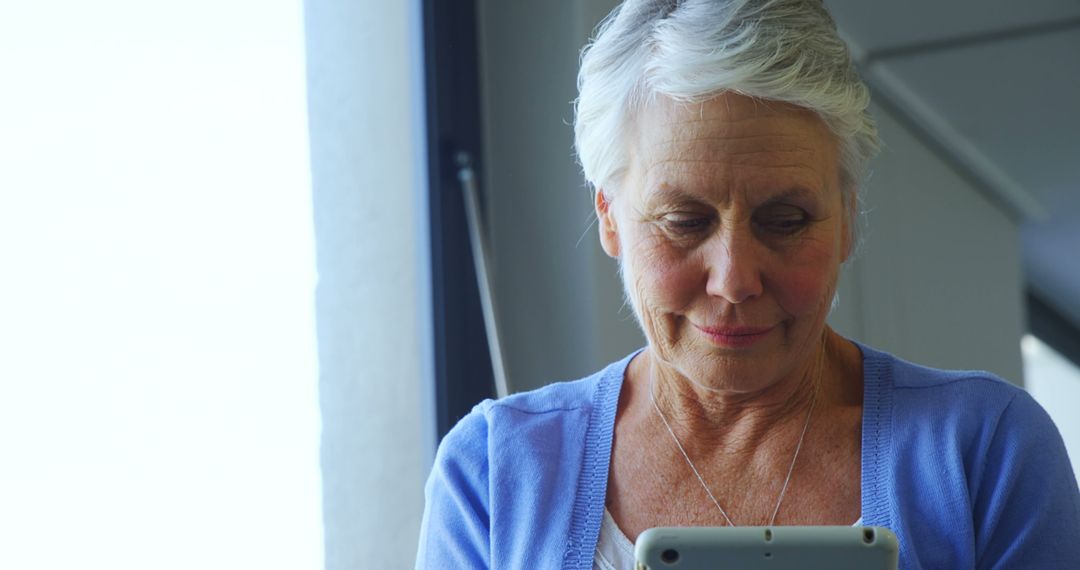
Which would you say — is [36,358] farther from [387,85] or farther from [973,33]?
[973,33]

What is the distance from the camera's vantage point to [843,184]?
997 mm

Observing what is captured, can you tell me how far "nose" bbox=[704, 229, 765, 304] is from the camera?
0.93 m

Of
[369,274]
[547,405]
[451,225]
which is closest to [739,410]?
[547,405]

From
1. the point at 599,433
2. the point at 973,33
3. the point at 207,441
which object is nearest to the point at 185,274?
the point at 207,441

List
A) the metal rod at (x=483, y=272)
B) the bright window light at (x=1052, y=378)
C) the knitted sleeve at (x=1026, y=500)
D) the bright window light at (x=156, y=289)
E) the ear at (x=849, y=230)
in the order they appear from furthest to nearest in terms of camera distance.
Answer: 1. the bright window light at (x=1052, y=378)
2. the metal rod at (x=483, y=272)
3. the bright window light at (x=156, y=289)
4. the ear at (x=849, y=230)
5. the knitted sleeve at (x=1026, y=500)

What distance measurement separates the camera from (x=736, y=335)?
96 centimetres

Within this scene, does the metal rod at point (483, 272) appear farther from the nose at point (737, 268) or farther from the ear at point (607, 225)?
the nose at point (737, 268)

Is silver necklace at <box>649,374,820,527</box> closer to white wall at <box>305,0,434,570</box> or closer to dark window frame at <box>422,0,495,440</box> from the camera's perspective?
white wall at <box>305,0,434,570</box>

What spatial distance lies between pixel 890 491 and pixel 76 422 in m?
0.81

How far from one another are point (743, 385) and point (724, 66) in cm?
26

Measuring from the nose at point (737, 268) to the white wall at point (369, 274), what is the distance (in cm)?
85

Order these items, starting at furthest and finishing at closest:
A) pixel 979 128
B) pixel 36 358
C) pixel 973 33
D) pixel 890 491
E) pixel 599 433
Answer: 1. pixel 979 128
2. pixel 973 33
3. pixel 36 358
4. pixel 599 433
5. pixel 890 491

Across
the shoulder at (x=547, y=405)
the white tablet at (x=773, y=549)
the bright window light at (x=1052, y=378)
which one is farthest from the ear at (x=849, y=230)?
the bright window light at (x=1052, y=378)

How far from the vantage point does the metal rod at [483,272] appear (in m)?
1.97
